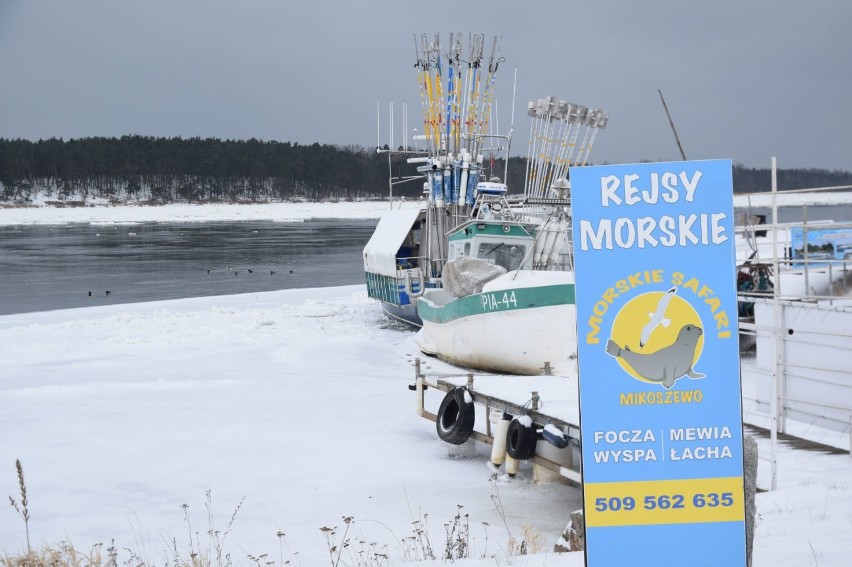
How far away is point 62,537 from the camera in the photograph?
8.38 m

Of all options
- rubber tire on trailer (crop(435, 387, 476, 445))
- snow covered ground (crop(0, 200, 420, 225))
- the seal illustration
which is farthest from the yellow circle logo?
snow covered ground (crop(0, 200, 420, 225))

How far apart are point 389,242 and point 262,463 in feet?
46.5

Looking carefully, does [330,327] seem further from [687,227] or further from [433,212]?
[687,227]

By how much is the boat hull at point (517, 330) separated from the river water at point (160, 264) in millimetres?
17472

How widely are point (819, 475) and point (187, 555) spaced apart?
5.59 metres

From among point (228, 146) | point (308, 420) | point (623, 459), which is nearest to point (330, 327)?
point (308, 420)

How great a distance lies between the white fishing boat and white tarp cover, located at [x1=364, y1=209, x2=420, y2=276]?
0.13ft

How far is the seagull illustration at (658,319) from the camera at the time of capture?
3900mm

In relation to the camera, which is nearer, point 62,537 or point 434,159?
point 62,537

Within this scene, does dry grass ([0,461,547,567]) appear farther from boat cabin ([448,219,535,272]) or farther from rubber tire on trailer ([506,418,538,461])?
boat cabin ([448,219,535,272])

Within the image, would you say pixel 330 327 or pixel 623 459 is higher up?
pixel 623 459

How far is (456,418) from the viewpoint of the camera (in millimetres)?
11320

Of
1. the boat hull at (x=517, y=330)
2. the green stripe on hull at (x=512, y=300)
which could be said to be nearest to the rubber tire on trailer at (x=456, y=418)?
the boat hull at (x=517, y=330)

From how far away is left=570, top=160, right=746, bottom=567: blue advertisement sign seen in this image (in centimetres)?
392
